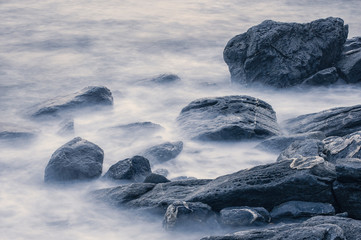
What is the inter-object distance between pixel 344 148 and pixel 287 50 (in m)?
5.21

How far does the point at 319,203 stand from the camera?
17.6 feet

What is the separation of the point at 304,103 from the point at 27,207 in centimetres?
585

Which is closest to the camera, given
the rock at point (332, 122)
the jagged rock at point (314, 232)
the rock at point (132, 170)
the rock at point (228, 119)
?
the jagged rock at point (314, 232)

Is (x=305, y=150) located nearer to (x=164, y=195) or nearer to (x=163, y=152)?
(x=164, y=195)

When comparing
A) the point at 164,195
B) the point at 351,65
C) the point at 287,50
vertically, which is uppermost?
the point at 287,50

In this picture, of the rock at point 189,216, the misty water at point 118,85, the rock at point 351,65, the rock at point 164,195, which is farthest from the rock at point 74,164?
the rock at point 351,65

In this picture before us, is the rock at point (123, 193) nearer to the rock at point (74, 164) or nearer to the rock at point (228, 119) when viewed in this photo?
the rock at point (74, 164)

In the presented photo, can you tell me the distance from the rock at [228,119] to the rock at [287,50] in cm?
200

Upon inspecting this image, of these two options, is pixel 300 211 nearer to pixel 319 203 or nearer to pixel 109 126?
pixel 319 203

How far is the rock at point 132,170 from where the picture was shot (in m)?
7.21

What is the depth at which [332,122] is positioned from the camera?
317 inches

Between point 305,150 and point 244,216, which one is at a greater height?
point 305,150

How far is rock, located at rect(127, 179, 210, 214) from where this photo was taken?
5973 mm

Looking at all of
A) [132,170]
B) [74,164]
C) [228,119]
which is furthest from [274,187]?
[228,119]
